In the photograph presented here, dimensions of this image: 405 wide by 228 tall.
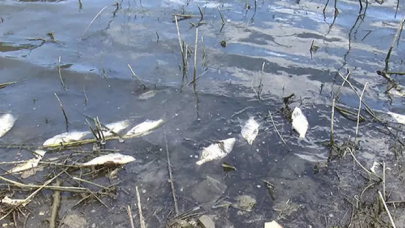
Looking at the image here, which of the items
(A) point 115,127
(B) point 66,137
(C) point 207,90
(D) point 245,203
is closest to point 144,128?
(A) point 115,127

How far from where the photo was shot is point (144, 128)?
4.95m

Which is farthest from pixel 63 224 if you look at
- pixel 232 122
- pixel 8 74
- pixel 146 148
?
pixel 8 74

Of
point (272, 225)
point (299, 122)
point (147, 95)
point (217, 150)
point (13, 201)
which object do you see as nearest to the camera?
point (272, 225)

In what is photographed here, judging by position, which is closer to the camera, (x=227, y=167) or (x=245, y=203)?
(x=245, y=203)

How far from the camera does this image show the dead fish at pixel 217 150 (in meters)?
4.47

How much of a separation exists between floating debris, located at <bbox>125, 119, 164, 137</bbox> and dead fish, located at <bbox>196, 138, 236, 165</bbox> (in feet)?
2.57

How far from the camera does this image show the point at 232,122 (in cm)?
506

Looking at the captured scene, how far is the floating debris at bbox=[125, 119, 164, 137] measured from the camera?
4.89 meters

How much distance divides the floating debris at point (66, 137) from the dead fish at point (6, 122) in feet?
2.01

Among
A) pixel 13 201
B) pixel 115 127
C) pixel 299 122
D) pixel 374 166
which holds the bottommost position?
pixel 13 201

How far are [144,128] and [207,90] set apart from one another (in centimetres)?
120

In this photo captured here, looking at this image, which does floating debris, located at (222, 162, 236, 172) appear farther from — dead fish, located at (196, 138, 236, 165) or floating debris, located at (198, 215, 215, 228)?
floating debris, located at (198, 215, 215, 228)

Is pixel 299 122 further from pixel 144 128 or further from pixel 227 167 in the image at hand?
pixel 144 128

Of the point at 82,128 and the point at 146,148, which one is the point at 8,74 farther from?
the point at 146,148
